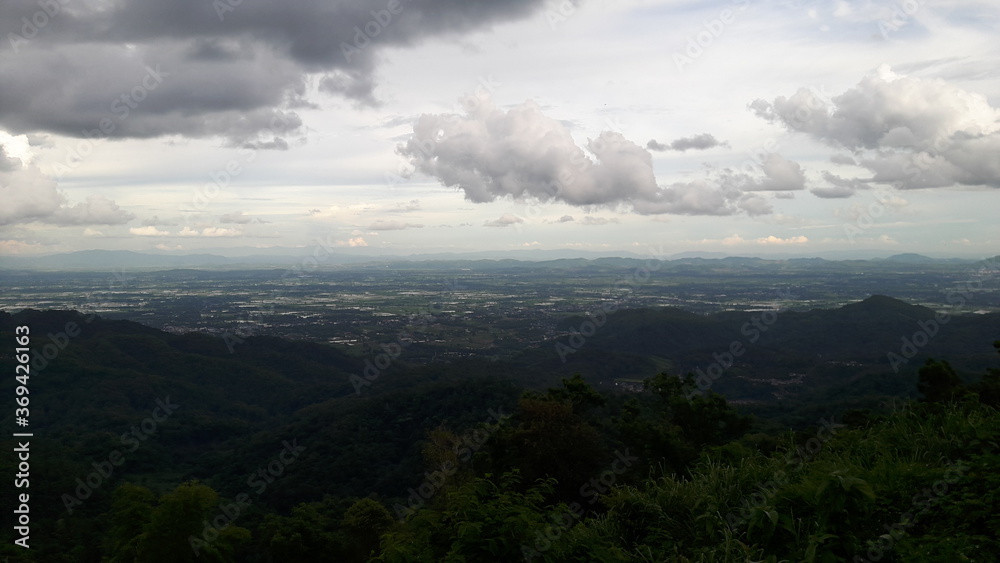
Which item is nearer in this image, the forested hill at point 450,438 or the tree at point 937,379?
the forested hill at point 450,438

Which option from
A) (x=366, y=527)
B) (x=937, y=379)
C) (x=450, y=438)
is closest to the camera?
(x=937, y=379)

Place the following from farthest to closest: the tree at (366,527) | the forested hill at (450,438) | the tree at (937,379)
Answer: the tree at (366,527)
the tree at (937,379)
the forested hill at (450,438)

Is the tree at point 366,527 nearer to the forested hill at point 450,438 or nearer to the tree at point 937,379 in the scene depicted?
the forested hill at point 450,438

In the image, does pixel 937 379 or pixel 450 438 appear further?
pixel 450 438

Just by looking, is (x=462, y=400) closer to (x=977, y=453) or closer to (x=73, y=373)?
(x=977, y=453)

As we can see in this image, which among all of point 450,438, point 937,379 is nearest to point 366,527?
point 450,438

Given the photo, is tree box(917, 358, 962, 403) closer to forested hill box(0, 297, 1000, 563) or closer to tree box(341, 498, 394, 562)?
forested hill box(0, 297, 1000, 563)

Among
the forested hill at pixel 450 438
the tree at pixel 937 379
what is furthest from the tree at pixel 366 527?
the tree at pixel 937 379

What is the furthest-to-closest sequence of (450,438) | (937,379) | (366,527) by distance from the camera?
(450,438) < (366,527) < (937,379)

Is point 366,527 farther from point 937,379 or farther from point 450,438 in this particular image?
point 937,379

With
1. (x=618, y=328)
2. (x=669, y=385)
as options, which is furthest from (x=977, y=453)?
(x=618, y=328)

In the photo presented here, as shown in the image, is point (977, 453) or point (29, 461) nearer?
point (977, 453)
